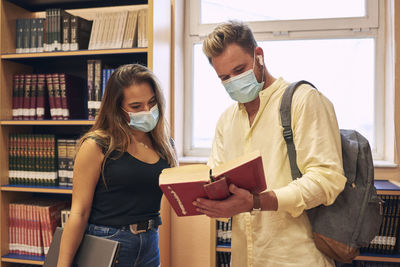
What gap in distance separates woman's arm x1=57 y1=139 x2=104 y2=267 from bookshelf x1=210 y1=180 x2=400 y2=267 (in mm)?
939

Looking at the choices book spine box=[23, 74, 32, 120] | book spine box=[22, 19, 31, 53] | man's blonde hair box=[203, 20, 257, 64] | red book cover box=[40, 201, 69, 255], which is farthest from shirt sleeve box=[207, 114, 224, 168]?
book spine box=[22, 19, 31, 53]

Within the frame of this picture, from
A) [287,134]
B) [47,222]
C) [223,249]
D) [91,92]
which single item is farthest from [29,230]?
[287,134]

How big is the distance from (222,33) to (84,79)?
152cm

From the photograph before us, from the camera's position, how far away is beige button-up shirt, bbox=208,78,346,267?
3.20 feet

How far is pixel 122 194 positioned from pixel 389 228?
1571 millimetres

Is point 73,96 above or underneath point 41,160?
above

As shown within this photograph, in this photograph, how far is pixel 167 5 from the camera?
233 centimetres

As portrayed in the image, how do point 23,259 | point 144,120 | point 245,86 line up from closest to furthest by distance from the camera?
point 245,86, point 144,120, point 23,259

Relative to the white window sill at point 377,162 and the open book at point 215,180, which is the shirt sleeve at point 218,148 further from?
the white window sill at point 377,162

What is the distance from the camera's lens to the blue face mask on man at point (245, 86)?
1179 mm

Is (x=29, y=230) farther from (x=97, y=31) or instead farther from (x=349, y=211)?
(x=349, y=211)

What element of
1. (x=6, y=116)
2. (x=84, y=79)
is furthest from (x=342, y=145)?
(x=6, y=116)

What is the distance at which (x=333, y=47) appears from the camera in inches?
99.2

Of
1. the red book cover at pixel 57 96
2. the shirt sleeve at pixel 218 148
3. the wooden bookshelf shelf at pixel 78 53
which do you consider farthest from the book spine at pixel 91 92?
the shirt sleeve at pixel 218 148
